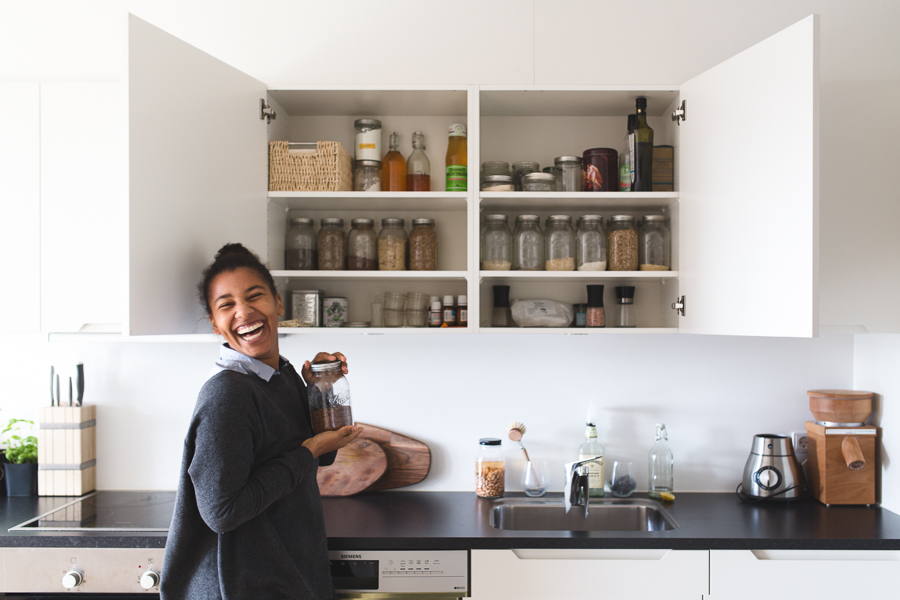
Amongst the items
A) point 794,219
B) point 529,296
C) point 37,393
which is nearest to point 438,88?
point 529,296

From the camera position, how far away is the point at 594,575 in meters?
1.65

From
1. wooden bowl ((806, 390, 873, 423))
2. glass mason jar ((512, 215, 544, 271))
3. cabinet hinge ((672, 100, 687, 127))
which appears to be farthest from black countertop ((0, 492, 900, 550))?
cabinet hinge ((672, 100, 687, 127))

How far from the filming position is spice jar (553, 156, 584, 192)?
196 cm

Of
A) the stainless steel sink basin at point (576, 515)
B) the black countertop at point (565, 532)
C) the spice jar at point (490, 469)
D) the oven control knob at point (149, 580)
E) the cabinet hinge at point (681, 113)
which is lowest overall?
the oven control knob at point (149, 580)

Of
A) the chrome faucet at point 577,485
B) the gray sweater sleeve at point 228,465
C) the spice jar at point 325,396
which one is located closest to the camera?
the gray sweater sleeve at point 228,465

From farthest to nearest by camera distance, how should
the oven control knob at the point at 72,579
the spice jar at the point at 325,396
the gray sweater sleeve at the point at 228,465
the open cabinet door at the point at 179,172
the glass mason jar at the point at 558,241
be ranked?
the glass mason jar at the point at 558,241
the oven control knob at the point at 72,579
the spice jar at the point at 325,396
the open cabinet door at the point at 179,172
the gray sweater sleeve at the point at 228,465

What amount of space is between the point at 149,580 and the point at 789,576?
171cm

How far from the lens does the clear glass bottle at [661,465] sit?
2.03 m

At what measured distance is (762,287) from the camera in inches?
59.5

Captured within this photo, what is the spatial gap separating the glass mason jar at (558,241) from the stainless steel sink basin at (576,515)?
782mm

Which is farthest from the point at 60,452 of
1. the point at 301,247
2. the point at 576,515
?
the point at 576,515

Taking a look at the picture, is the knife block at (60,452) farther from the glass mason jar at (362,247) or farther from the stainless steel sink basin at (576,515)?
the stainless steel sink basin at (576,515)

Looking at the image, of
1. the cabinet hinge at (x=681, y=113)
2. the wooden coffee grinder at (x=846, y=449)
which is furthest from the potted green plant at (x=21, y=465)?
the wooden coffee grinder at (x=846, y=449)

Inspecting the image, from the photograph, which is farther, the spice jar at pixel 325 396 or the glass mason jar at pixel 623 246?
the glass mason jar at pixel 623 246
